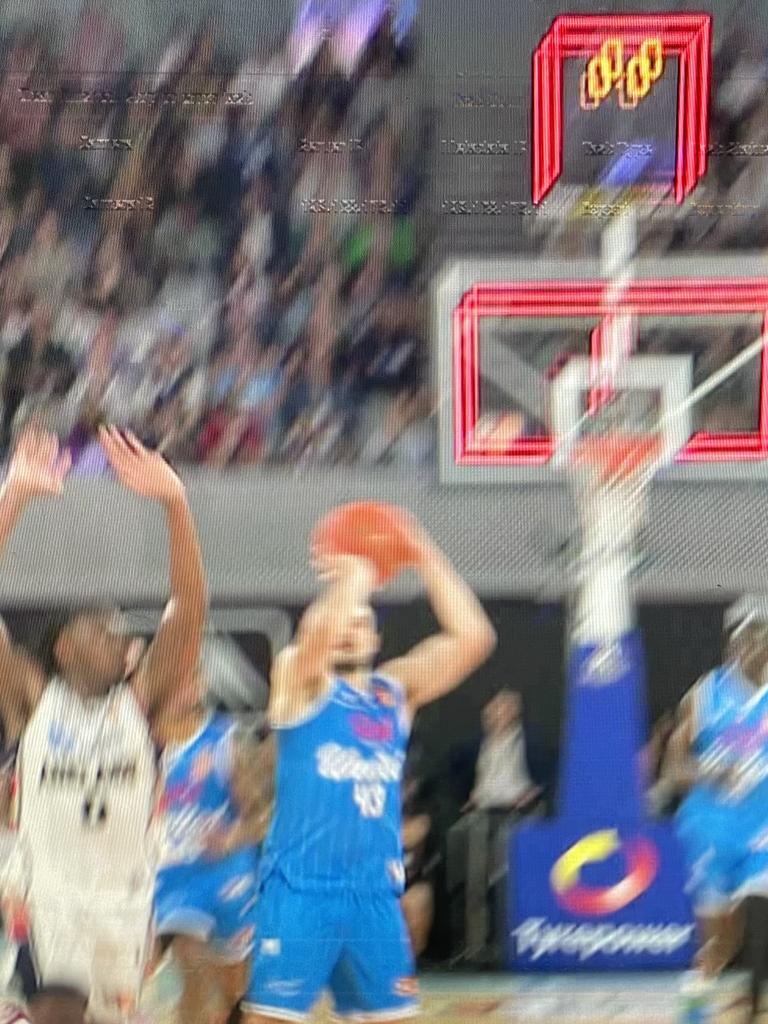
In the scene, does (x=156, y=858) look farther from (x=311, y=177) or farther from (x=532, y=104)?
(x=532, y=104)

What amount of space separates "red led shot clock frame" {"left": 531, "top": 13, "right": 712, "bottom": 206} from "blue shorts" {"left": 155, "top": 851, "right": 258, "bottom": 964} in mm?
875

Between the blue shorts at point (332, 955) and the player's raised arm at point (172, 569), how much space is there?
0.28 meters

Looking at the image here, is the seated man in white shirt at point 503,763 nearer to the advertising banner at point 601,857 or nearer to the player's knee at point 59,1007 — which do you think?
the advertising banner at point 601,857

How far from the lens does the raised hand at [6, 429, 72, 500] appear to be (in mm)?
1393

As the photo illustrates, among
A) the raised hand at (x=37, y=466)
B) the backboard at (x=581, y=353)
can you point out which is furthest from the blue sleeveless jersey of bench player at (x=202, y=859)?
the backboard at (x=581, y=353)

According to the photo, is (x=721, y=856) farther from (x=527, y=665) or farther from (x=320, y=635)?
(x=320, y=635)

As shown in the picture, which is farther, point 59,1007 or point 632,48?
point 59,1007

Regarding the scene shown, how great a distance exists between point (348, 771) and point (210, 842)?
0.19m

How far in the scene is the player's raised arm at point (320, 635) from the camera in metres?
1.39

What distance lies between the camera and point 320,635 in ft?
4.57

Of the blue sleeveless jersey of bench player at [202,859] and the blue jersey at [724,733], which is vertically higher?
the blue jersey at [724,733]

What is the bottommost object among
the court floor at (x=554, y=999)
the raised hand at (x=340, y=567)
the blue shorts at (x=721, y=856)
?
the court floor at (x=554, y=999)

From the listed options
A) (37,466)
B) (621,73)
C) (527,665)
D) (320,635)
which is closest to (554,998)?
(527,665)

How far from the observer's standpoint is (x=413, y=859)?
4.62 ft
